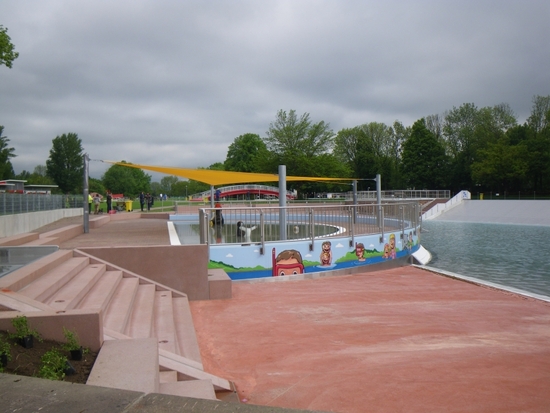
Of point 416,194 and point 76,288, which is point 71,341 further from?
point 416,194

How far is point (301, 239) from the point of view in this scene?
49.2ft

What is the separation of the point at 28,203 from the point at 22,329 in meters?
20.7

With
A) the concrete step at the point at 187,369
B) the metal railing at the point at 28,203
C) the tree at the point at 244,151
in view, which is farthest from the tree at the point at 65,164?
the concrete step at the point at 187,369

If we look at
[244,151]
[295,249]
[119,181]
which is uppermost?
[244,151]

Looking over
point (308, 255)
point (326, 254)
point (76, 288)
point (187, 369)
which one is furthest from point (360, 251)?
point (187, 369)

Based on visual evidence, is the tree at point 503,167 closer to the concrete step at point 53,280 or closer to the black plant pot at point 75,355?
the concrete step at point 53,280

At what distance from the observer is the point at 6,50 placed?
1717cm

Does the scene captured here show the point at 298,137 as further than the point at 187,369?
Yes

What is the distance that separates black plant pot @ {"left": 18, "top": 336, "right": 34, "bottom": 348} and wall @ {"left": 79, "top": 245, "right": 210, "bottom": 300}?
656 centimetres

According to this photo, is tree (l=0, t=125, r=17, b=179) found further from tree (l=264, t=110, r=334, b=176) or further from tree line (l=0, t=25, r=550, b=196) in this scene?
tree (l=264, t=110, r=334, b=176)

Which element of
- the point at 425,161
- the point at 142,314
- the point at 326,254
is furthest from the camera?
the point at 425,161

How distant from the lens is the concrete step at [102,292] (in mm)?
7340

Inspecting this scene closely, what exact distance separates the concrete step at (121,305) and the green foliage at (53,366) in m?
2.23

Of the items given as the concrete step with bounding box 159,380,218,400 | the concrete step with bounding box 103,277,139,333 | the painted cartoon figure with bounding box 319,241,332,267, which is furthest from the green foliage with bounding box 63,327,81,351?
the painted cartoon figure with bounding box 319,241,332,267
